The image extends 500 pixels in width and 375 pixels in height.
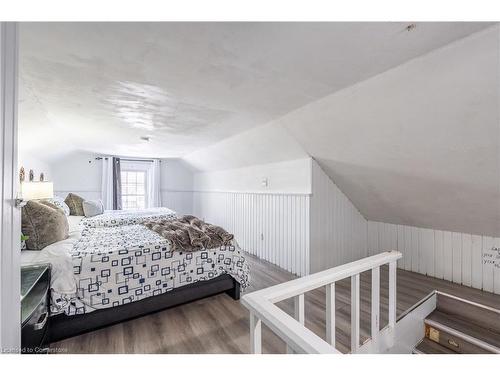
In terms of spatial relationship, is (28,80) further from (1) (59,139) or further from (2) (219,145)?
(2) (219,145)

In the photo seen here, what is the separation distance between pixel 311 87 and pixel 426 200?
197cm

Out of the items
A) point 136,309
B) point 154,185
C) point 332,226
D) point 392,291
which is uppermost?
point 154,185

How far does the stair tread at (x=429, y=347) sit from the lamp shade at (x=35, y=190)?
13.8 ft

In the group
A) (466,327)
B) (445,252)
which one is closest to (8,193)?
(466,327)

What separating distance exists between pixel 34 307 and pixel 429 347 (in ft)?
11.0

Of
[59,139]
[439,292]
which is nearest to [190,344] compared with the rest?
[439,292]

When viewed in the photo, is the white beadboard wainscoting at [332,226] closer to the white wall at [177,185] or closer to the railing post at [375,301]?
the railing post at [375,301]

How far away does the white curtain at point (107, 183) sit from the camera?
5152 millimetres

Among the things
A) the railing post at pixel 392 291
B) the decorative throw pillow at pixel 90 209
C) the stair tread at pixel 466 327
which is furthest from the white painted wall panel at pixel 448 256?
the decorative throw pillow at pixel 90 209

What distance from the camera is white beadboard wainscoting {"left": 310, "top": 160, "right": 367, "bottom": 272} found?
2.94 metres

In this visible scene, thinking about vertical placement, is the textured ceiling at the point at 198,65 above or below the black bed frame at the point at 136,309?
above

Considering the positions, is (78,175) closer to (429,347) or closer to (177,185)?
(177,185)

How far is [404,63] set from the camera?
1388 millimetres

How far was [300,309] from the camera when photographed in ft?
3.53
